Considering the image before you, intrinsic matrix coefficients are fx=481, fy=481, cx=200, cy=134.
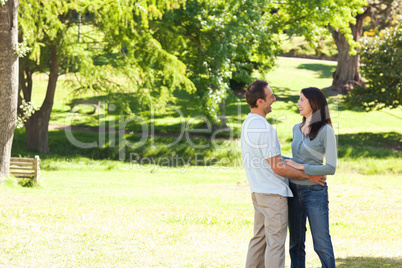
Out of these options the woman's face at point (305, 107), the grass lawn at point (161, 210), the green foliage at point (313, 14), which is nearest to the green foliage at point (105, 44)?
the grass lawn at point (161, 210)

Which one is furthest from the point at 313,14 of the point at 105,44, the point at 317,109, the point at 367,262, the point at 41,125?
the point at 317,109

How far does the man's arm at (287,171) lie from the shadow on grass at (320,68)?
4004cm

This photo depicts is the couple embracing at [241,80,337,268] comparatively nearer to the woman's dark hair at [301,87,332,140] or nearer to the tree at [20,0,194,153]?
the woman's dark hair at [301,87,332,140]

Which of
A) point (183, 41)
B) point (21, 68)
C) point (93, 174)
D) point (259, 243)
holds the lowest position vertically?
point (93, 174)

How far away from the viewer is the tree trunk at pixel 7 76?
1257 cm

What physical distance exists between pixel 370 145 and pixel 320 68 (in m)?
22.5

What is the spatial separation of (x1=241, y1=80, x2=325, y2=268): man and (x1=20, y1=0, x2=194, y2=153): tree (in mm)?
12741

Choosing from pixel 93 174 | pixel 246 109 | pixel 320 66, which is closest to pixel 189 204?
pixel 93 174

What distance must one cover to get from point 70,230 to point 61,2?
11951mm

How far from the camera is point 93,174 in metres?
17.1

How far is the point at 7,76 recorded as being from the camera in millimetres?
13031

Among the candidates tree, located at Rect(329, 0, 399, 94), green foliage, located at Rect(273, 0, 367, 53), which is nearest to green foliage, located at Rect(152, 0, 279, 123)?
green foliage, located at Rect(273, 0, 367, 53)

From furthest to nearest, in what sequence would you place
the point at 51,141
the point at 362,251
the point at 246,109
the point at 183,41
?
1. the point at 246,109
2. the point at 51,141
3. the point at 183,41
4. the point at 362,251

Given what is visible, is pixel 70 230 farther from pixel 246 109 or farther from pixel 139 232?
pixel 246 109
